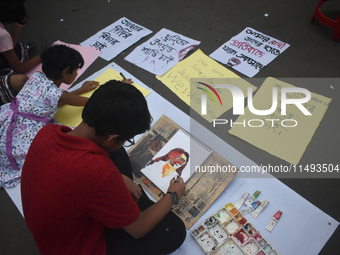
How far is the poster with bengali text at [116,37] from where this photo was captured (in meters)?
1.45

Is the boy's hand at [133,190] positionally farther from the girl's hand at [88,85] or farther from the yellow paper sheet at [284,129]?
the girl's hand at [88,85]

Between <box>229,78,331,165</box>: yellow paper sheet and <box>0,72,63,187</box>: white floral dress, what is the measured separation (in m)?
0.77

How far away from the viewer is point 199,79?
1.23 meters

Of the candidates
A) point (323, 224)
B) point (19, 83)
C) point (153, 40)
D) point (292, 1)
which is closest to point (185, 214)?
point (323, 224)

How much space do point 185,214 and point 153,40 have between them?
1.01 meters

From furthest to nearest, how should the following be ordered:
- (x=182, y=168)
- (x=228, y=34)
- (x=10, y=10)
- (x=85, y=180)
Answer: (x=228, y=34)
(x=10, y=10)
(x=182, y=168)
(x=85, y=180)

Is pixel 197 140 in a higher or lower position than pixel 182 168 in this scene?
higher

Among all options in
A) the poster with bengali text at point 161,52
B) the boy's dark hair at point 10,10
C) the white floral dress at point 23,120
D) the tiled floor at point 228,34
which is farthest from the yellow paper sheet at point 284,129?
the boy's dark hair at point 10,10

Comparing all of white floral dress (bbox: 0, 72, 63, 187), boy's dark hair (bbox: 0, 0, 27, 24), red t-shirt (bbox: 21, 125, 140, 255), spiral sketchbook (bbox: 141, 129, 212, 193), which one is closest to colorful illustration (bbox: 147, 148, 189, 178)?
spiral sketchbook (bbox: 141, 129, 212, 193)

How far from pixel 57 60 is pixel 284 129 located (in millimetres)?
955

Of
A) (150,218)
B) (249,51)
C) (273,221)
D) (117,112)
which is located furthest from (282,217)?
(249,51)

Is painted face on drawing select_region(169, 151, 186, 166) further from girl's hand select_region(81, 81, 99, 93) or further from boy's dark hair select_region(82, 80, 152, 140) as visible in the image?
girl's hand select_region(81, 81, 99, 93)

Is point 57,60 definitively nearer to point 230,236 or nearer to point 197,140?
point 197,140

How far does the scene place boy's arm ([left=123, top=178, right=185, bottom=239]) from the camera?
617mm
